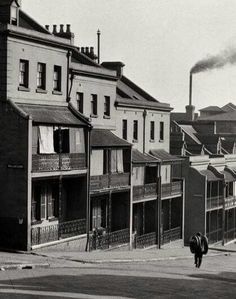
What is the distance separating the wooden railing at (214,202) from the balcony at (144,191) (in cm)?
850

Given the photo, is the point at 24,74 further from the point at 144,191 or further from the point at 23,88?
the point at 144,191

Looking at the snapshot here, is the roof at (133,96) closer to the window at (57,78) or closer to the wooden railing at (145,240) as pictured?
the window at (57,78)

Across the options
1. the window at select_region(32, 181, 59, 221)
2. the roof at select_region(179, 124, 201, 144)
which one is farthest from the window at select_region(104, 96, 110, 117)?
the roof at select_region(179, 124, 201, 144)

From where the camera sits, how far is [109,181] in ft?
124

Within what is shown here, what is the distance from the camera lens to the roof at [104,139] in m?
37.5

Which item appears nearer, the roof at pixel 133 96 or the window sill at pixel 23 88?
the window sill at pixel 23 88

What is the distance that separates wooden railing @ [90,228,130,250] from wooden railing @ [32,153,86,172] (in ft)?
14.1

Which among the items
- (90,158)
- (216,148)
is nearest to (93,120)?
(90,158)

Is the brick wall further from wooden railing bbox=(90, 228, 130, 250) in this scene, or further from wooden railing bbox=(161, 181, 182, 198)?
wooden railing bbox=(161, 181, 182, 198)

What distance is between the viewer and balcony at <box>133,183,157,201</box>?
42.5 metres

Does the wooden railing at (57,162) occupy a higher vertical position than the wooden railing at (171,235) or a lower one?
higher

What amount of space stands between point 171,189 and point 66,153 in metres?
16.8

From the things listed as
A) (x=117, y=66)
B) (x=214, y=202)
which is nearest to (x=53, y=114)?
(x=117, y=66)

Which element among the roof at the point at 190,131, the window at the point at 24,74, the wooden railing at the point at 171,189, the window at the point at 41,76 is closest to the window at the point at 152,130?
the wooden railing at the point at 171,189
